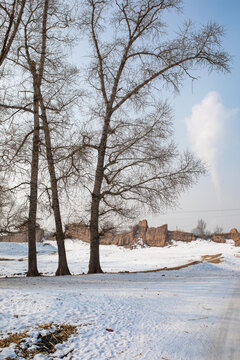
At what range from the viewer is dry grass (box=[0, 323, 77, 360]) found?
119 inches

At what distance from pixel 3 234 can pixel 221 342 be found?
30.0 feet

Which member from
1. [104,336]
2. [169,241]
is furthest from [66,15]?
[169,241]

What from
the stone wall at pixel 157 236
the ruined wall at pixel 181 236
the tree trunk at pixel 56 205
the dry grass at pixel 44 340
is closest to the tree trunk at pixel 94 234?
the tree trunk at pixel 56 205

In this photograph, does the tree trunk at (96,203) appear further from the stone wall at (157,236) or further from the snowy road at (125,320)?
the stone wall at (157,236)

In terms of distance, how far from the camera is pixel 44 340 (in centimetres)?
329

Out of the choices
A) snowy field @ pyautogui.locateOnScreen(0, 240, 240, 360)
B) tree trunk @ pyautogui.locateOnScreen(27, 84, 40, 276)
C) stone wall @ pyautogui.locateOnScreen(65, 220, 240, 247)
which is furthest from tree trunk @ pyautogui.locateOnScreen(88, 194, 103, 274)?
stone wall @ pyautogui.locateOnScreen(65, 220, 240, 247)

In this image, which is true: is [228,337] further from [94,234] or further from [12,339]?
[94,234]

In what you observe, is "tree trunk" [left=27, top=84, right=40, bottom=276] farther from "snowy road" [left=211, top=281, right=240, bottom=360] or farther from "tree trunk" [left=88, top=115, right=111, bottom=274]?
"snowy road" [left=211, top=281, right=240, bottom=360]

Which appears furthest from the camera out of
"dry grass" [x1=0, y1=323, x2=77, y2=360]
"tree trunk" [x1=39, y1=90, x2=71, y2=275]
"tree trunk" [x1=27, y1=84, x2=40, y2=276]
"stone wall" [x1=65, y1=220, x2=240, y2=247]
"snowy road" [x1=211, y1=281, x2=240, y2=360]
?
"stone wall" [x1=65, y1=220, x2=240, y2=247]

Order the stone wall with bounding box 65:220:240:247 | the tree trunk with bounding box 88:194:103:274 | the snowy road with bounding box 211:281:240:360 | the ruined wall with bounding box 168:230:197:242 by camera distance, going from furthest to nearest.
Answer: the stone wall with bounding box 65:220:240:247 → the ruined wall with bounding box 168:230:197:242 → the tree trunk with bounding box 88:194:103:274 → the snowy road with bounding box 211:281:240:360

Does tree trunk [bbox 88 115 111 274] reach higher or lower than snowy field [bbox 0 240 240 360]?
higher

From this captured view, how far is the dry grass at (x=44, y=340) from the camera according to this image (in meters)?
3.03

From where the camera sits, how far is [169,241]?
39031 millimetres

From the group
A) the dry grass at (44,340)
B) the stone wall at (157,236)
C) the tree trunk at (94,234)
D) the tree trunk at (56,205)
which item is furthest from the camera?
the stone wall at (157,236)
